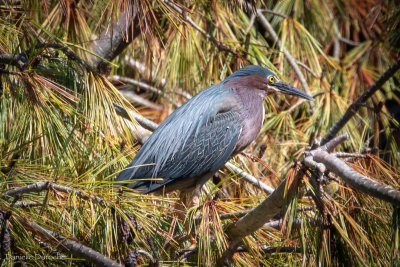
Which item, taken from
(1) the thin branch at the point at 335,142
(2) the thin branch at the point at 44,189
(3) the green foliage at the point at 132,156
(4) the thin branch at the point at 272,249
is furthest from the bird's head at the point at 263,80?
(2) the thin branch at the point at 44,189

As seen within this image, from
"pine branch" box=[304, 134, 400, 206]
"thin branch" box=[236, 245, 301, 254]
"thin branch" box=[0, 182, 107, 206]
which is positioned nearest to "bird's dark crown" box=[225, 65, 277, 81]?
"thin branch" box=[236, 245, 301, 254]

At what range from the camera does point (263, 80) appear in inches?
107

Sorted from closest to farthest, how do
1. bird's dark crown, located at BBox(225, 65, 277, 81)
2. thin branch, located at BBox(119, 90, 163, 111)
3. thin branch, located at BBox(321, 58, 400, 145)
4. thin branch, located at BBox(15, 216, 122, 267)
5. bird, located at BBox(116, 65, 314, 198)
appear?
thin branch, located at BBox(15, 216, 122, 267) → thin branch, located at BBox(321, 58, 400, 145) → bird, located at BBox(116, 65, 314, 198) → bird's dark crown, located at BBox(225, 65, 277, 81) → thin branch, located at BBox(119, 90, 163, 111)

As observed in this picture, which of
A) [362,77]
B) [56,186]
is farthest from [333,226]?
[362,77]

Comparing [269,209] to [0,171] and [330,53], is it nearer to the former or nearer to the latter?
[0,171]

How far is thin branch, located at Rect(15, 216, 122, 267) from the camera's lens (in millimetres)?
1510

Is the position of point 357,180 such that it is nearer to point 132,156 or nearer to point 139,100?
point 132,156

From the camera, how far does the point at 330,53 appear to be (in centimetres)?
498

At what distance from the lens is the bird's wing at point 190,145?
246 centimetres

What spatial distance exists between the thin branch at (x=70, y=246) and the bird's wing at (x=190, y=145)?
0.80m

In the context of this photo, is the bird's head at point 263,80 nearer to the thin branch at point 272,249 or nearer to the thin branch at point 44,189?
the thin branch at point 272,249

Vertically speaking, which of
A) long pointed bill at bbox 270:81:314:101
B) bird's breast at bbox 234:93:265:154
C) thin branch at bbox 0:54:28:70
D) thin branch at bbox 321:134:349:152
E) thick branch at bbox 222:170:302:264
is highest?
long pointed bill at bbox 270:81:314:101

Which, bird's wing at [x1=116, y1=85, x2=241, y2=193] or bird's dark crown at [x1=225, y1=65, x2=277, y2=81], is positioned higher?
bird's dark crown at [x1=225, y1=65, x2=277, y2=81]

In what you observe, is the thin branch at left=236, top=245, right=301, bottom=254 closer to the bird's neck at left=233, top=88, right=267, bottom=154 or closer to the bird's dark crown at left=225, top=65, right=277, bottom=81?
the bird's neck at left=233, top=88, right=267, bottom=154
